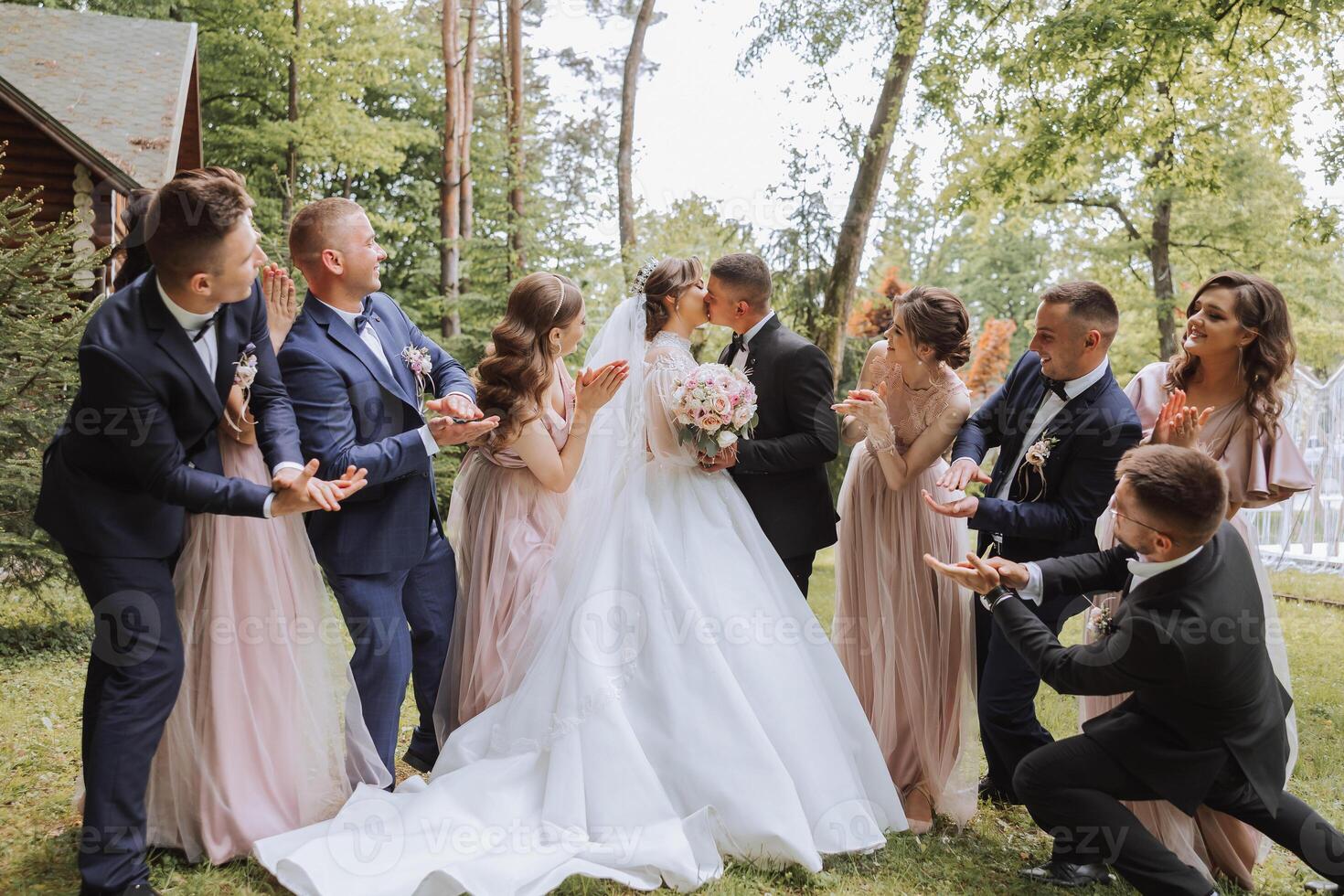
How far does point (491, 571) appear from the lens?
4.66 metres

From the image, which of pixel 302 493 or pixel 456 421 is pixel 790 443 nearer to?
pixel 456 421

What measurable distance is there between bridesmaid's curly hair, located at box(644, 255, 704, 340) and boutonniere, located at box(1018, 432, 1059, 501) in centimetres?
171

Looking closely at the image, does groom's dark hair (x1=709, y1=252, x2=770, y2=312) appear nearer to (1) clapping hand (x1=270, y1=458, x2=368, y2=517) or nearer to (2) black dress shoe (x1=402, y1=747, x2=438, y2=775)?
(1) clapping hand (x1=270, y1=458, x2=368, y2=517)

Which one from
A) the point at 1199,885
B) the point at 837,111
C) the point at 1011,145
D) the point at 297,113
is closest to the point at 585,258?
the point at 837,111

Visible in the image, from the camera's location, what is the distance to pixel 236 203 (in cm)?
348

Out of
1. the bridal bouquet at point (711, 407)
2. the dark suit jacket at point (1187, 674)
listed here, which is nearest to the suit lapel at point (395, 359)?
the bridal bouquet at point (711, 407)

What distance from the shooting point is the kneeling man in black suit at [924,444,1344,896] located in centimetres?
331

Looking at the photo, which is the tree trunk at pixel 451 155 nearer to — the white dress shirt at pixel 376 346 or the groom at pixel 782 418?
the groom at pixel 782 418

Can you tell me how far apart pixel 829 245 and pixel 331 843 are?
10.5 m

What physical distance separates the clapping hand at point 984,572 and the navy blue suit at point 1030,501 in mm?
430

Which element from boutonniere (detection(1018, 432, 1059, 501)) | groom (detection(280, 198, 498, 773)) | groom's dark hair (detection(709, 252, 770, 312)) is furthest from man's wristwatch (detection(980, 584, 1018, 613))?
groom (detection(280, 198, 498, 773))

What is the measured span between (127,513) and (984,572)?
302cm

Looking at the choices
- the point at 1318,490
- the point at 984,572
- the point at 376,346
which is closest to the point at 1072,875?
the point at 984,572

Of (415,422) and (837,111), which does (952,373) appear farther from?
(837,111)
